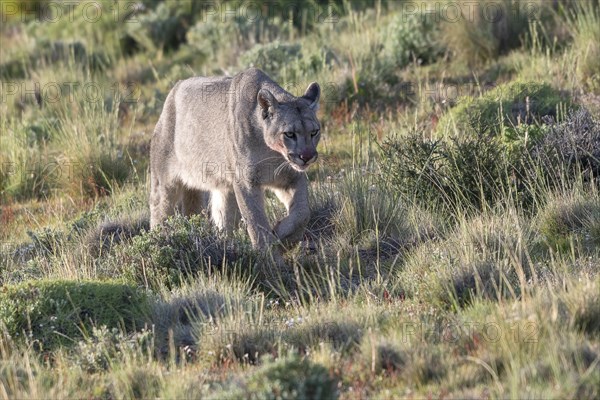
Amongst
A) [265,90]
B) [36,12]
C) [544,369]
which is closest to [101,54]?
[36,12]

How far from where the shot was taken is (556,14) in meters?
14.0

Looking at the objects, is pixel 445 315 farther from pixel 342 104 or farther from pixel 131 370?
pixel 342 104

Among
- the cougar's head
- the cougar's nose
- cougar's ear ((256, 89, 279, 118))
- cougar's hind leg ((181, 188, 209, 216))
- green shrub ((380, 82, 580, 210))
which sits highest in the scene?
cougar's ear ((256, 89, 279, 118))

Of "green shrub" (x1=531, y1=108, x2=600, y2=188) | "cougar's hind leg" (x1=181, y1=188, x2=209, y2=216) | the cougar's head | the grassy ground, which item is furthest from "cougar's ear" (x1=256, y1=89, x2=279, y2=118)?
"green shrub" (x1=531, y1=108, x2=600, y2=188)

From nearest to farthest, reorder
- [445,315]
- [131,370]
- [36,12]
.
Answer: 1. [131,370]
2. [445,315]
3. [36,12]

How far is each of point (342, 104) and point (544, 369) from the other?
8.01m

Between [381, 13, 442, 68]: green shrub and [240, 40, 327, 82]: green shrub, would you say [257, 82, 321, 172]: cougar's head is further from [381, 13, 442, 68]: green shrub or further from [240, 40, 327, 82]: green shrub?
[381, 13, 442, 68]: green shrub

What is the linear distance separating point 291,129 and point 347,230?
4.50 ft

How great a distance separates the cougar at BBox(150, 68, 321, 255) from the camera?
8.78 m

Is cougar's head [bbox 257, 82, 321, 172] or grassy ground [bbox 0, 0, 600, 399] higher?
cougar's head [bbox 257, 82, 321, 172]

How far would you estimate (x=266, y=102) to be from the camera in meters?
8.82

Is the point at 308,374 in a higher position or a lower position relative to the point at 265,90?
lower

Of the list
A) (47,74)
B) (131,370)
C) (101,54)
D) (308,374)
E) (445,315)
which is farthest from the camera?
(101,54)

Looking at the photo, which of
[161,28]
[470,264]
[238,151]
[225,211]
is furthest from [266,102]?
[161,28]
